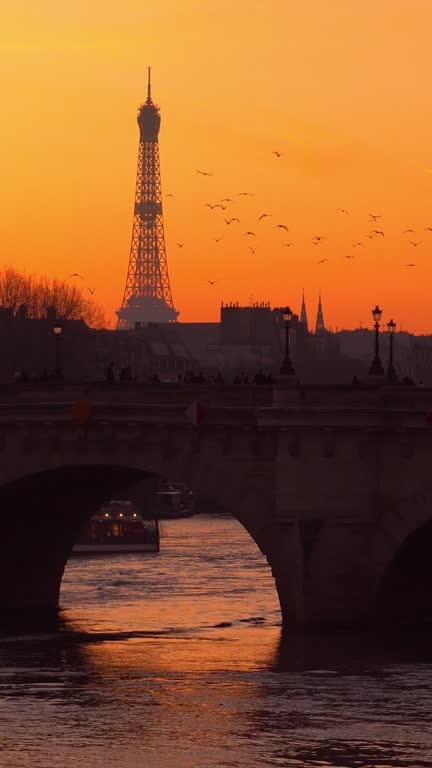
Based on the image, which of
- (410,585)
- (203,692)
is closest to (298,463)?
(410,585)

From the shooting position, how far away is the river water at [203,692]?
55500 millimetres

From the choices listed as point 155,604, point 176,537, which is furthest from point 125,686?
point 176,537

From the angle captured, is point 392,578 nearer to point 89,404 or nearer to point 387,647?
point 387,647

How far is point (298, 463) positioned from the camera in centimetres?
A: 7044

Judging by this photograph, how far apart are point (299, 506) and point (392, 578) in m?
3.13

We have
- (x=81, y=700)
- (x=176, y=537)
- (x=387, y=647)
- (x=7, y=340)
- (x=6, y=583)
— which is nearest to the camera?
(x=81, y=700)

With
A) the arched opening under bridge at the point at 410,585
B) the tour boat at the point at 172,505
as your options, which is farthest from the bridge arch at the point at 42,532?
the tour boat at the point at 172,505

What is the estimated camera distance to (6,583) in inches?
3366

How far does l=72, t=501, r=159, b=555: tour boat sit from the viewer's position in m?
114

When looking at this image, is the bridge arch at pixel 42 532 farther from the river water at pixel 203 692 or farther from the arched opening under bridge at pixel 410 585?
the arched opening under bridge at pixel 410 585

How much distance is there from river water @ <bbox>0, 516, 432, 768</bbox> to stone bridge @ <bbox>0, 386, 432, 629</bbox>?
1.94 metres

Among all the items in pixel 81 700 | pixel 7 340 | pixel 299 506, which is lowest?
pixel 81 700

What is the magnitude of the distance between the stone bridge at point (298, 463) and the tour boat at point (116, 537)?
124ft

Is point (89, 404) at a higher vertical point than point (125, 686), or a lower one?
higher
